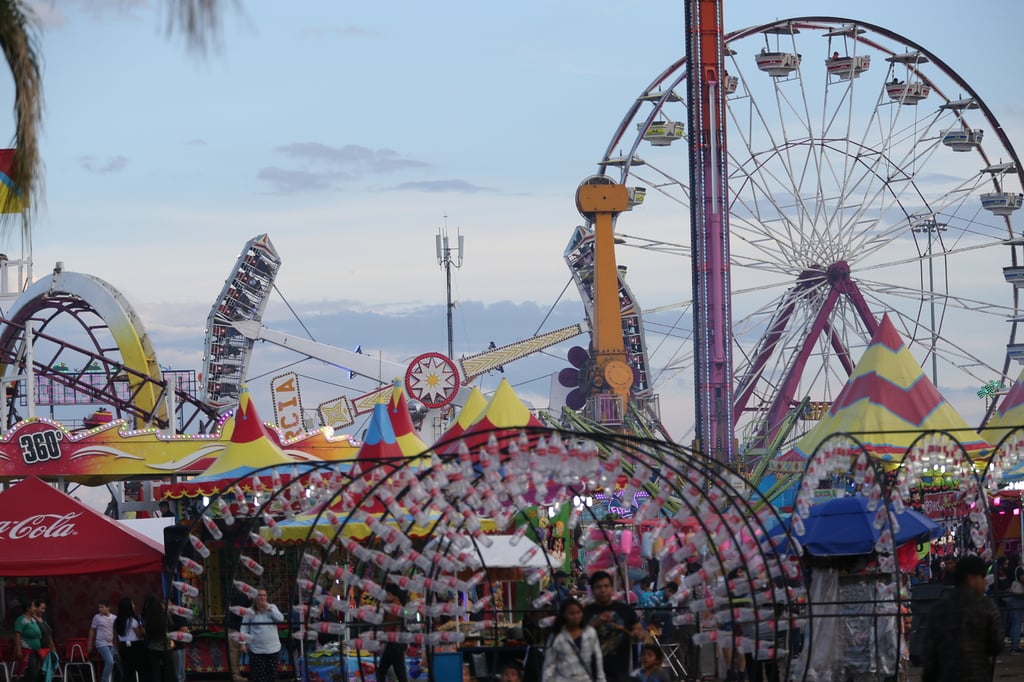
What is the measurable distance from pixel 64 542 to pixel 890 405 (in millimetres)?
14617

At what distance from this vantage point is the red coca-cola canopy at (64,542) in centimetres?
1944

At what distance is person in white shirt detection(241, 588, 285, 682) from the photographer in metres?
16.9

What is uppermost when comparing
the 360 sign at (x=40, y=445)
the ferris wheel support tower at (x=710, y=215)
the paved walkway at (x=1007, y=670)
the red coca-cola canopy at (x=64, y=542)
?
the ferris wheel support tower at (x=710, y=215)

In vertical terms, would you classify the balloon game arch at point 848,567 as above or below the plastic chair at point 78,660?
above

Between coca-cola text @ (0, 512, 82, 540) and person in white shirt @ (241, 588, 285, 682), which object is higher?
coca-cola text @ (0, 512, 82, 540)

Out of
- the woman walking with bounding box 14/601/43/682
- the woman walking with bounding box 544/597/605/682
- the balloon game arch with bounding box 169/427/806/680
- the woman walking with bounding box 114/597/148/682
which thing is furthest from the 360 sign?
the woman walking with bounding box 544/597/605/682

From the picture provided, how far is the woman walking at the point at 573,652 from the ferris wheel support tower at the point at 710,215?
102ft

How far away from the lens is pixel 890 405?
2853cm

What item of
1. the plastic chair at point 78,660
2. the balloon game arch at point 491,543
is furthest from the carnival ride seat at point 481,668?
the plastic chair at point 78,660

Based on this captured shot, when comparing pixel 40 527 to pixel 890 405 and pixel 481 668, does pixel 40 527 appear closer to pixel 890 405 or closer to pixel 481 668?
pixel 481 668

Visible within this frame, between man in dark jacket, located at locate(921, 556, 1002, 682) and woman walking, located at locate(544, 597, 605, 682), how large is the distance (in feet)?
7.10

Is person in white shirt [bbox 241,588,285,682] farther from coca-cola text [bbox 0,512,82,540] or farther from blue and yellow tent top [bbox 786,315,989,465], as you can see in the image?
blue and yellow tent top [bbox 786,315,989,465]

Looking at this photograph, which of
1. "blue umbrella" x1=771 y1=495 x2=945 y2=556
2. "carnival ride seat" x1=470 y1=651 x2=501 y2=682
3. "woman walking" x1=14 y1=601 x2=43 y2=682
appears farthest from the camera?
"woman walking" x1=14 y1=601 x2=43 y2=682

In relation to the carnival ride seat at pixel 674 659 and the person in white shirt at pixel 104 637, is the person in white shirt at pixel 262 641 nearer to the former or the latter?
the person in white shirt at pixel 104 637
